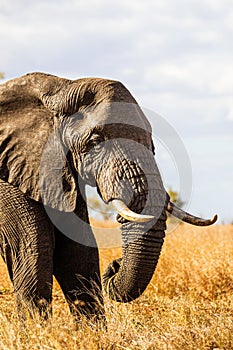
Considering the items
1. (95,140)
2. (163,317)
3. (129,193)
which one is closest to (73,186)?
(95,140)

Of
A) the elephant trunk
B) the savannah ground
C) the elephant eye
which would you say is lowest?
the savannah ground

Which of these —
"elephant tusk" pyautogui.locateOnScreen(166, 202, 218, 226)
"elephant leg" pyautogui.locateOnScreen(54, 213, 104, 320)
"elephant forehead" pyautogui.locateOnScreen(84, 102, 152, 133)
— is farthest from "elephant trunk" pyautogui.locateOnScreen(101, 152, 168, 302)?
"elephant leg" pyautogui.locateOnScreen(54, 213, 104, 320)

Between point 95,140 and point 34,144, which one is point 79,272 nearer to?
point 34,144

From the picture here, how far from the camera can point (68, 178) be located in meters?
6.26

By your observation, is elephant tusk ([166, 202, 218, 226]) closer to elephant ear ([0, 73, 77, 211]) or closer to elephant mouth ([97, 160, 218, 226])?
elephant mouth ([97, 160, 218, 226])

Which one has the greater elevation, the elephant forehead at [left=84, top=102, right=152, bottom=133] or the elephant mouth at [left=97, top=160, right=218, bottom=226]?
the elephant forehead at [left=84, top=102, right=152, bottom=133]

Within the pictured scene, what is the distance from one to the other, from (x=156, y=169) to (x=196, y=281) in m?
3.78

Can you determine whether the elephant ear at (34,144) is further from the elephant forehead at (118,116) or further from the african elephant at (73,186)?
the elephant forehead at (118,116)

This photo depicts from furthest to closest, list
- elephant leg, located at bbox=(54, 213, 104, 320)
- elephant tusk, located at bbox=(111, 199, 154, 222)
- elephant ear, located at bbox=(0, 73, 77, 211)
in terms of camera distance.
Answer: elephant leg, located at bbox=(54, 213, 104, 320), elephant ear, located at bbox=(0, 73, 77, 211), elephant tusk, located at bbox=(111, 199, 154, 222)

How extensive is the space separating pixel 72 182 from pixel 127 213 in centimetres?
77

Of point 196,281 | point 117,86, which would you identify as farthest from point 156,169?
point 196,281

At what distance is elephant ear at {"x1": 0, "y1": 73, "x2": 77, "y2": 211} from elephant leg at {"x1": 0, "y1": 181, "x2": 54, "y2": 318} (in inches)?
4.4

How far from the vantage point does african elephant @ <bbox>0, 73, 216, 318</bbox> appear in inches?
227

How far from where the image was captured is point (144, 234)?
5.66 metres
